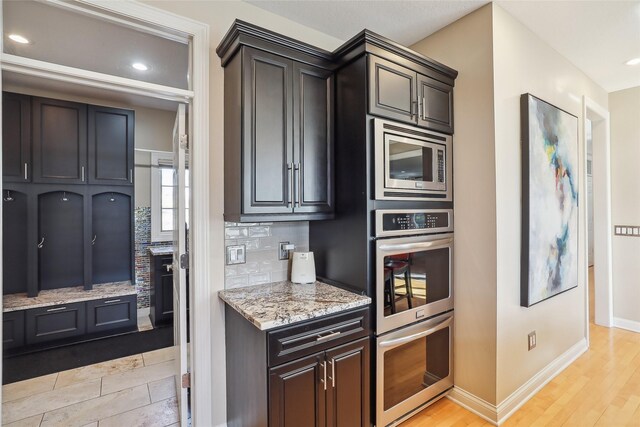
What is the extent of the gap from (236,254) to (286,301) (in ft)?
1.67

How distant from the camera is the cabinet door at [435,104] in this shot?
83.7 inches

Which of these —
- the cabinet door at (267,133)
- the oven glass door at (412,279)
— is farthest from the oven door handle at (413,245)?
the cabinet door at (267,133)

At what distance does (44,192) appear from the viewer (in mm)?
3348

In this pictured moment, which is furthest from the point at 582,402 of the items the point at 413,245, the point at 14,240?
the point at 14,240

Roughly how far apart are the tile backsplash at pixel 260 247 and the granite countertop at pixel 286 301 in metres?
0.07

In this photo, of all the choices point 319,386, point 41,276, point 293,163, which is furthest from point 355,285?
point 41,276

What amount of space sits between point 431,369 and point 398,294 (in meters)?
0.67

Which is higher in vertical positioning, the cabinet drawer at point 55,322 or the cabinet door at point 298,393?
the cabinet door at point 298,393

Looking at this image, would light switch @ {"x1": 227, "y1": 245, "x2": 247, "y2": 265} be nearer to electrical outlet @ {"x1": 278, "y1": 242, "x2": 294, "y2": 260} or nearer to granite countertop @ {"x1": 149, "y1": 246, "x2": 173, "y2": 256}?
electrical outlet @ {"x1": 278, "y1": 242, "x2": 294, "y2": 260}

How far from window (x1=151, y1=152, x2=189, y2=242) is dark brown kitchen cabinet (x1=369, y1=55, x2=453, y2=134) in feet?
10.4

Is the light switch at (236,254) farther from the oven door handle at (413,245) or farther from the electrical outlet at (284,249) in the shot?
the oven door handle at (413,245)

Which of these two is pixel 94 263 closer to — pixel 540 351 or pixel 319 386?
pixel 319 386

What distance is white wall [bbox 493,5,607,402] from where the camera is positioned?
2.10 metres

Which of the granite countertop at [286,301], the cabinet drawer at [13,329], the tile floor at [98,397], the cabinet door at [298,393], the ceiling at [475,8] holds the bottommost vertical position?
the tile floor at [98,397]
